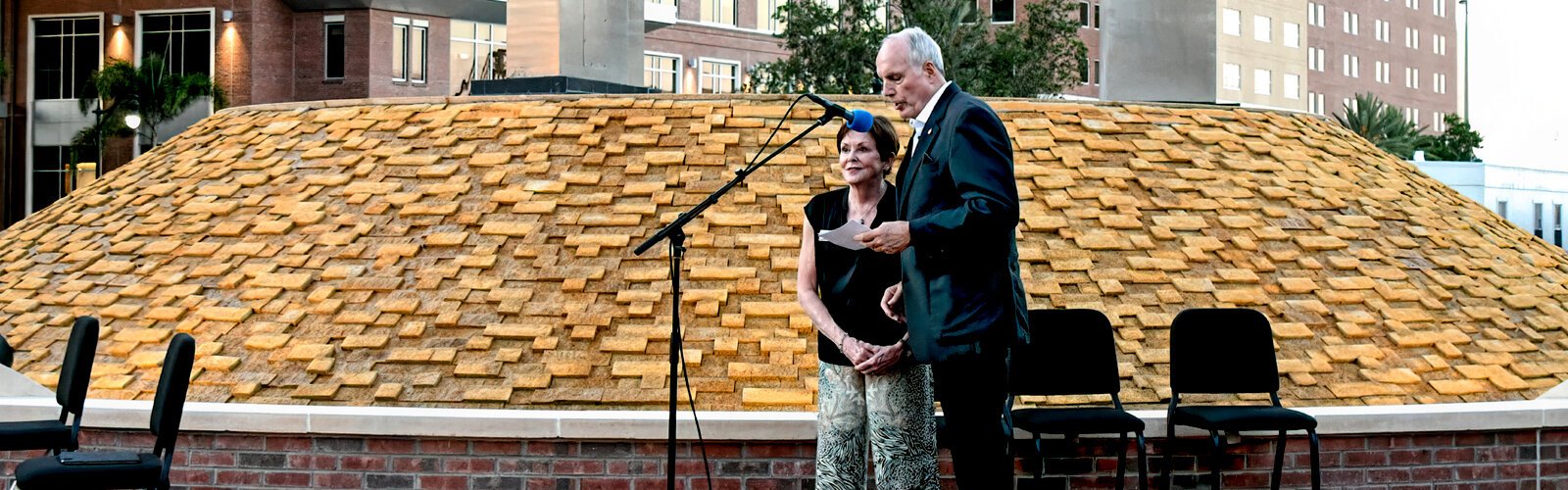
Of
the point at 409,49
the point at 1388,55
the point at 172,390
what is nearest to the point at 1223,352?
the point at 172,390

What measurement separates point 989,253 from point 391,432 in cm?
294

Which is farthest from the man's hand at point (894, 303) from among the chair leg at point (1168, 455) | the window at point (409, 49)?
the window at point (409, 49)

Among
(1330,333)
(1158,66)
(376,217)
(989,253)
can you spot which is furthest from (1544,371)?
(376,217)

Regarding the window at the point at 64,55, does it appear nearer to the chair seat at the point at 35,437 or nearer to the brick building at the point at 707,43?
the brick building at the point at 707,43

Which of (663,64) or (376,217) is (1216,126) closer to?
(376,217)

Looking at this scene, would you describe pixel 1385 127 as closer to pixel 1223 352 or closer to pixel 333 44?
pixel 333 44

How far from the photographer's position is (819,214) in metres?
5.10

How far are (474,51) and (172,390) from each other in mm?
37765

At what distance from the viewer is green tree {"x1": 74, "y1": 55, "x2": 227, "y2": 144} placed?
3928 cm

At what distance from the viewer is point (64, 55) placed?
42.6m

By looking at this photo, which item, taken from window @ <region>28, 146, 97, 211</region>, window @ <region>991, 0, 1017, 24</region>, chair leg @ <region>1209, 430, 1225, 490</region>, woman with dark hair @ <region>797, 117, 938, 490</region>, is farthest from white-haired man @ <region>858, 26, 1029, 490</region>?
window @ <region>991, 0, 1017, 24</region>

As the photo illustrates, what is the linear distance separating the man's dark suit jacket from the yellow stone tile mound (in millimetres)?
2041

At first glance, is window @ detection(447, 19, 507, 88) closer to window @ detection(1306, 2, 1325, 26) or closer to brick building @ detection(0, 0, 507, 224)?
brick building @ detection(0, 0, 507, 224)

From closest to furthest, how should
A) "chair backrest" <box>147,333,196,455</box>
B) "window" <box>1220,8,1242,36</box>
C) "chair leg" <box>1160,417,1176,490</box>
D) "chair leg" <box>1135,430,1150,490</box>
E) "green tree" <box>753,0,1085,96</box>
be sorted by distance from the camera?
"chair backrest" <box>147,333,196,455</box> < "chair leg" <box>1135,430,1150,490</box> < "chair leg" <box>1160,417,1176,490</box> < "green tree" <box>753,0,1085,96</box> < "window" <box>1220,8,1242,36</box>
